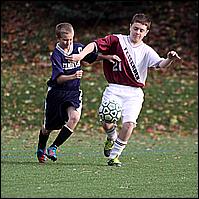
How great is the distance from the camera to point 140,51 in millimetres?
8938

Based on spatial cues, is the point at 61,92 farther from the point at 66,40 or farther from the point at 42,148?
the point at 42,148

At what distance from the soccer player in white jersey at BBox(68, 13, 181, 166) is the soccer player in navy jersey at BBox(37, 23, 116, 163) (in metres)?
0.21

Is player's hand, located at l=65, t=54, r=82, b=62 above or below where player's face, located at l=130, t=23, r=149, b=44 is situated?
below

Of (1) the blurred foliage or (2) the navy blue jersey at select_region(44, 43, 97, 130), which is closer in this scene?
(2) the navy blue jersey at select_region(44, 43, 97, 130)

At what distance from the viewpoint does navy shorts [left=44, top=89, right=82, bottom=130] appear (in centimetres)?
868

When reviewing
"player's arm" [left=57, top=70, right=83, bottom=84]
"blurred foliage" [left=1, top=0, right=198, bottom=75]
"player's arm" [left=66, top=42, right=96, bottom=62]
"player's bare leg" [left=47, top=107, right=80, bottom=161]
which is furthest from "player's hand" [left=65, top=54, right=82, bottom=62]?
"blurred foliage" [left=1, top=0, right=198, bottom=75]

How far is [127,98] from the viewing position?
8.76 m

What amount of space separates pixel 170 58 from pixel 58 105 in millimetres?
1433

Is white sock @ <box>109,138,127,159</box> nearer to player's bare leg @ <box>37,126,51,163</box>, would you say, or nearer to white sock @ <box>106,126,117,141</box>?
white sock @ <box>106,126,117,141</box>

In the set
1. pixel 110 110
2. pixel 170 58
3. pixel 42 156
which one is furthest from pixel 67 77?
pixel 170 58

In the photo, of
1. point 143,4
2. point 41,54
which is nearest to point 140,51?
point 41,54

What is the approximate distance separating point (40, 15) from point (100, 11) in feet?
6.97

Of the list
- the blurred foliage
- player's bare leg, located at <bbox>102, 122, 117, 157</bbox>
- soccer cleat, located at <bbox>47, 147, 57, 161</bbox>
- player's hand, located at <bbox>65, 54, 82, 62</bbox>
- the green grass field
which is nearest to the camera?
the green grass field

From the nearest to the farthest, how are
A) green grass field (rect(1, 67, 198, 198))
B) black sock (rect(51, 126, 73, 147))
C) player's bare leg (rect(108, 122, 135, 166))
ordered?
green grass field (rect(1, 67, 198, 198)) → player's bare leg (rect(108, 122, 135, 166)) → black sock (rect(51, 126, 73, 147))
